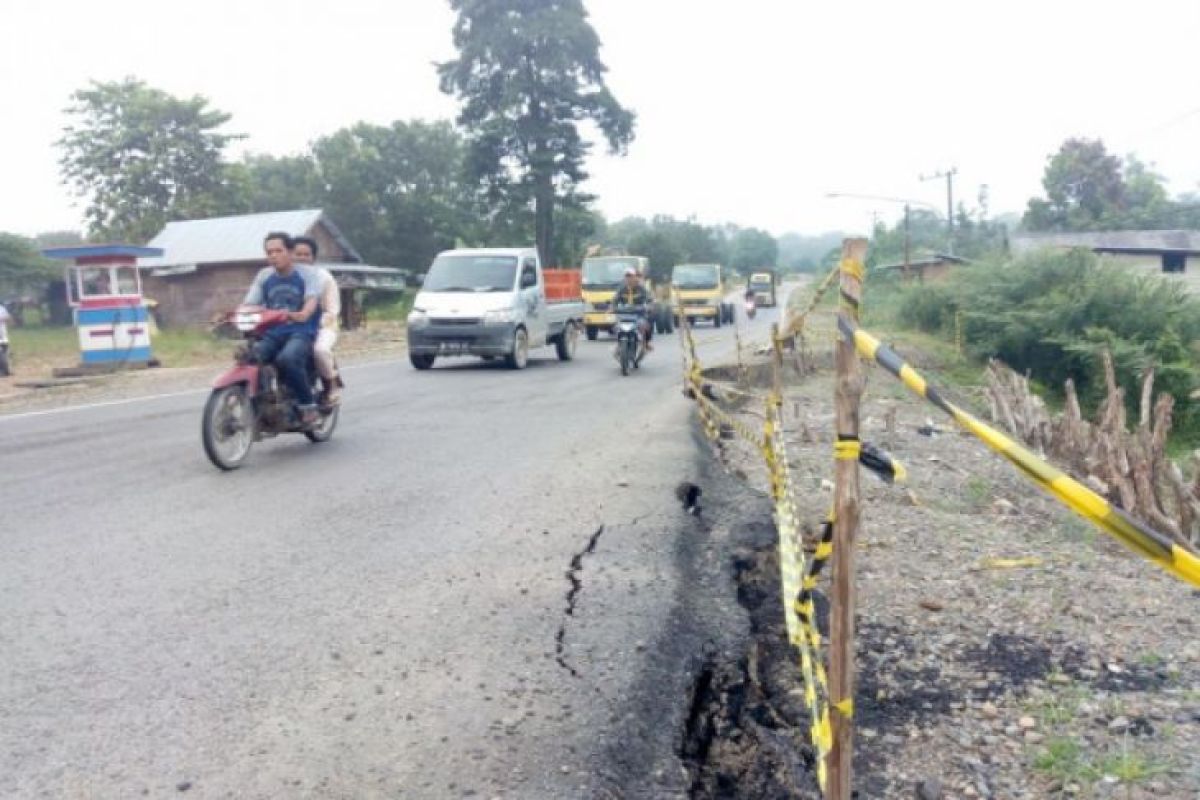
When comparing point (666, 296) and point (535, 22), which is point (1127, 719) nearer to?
point (666, 296)

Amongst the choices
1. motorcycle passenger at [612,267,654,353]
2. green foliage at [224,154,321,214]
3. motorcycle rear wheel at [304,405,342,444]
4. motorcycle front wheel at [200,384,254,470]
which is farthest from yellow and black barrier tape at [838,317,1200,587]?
green foliage at [224,154,321,214]

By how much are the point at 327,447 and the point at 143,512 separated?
7.97ft

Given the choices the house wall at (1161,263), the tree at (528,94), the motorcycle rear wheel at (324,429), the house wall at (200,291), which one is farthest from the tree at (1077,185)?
the motorcycle rear wheel at (324,429)

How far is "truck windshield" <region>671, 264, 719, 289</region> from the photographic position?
3338cm

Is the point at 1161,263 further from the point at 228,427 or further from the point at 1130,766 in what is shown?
the point at 1130,766

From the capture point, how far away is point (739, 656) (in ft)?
13.4

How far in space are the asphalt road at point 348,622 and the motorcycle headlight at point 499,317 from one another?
7.46m

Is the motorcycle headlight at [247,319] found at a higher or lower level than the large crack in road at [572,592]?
higher

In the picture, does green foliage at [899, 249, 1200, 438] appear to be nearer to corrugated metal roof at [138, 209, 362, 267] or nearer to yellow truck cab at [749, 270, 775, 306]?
corrugated metal roof at [138, 209, 362, 267]

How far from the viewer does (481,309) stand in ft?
51.9

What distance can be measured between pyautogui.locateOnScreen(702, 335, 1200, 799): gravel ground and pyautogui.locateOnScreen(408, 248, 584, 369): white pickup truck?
383 inches

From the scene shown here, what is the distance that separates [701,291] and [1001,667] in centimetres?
2947

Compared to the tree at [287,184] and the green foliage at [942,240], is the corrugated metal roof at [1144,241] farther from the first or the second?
the tree at [287,184]

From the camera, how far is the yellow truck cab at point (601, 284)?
26.0m
